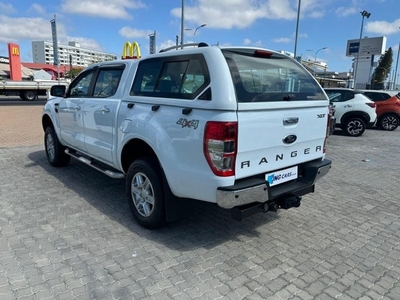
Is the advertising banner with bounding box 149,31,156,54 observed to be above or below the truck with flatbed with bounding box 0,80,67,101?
above

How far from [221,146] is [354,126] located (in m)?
10.2

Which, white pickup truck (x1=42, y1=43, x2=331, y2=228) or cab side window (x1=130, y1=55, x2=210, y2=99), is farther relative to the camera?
cab side window (x1=130, y1=55, x2=210, y2=99)

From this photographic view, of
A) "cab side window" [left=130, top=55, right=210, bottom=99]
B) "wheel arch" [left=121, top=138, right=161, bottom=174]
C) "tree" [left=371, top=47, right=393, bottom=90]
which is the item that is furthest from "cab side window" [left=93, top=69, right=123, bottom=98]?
"tree" [left=371, top=47, right=393, bottom=90]

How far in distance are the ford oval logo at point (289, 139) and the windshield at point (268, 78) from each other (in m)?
0.37

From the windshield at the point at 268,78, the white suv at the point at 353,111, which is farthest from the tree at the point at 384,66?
the windshield at the point at 268,78

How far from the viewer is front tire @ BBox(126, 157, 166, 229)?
3.22m

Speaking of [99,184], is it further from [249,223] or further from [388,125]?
[388,125]

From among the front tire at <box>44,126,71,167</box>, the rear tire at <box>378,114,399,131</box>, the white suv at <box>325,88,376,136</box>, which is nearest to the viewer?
the front tire at <box>44,126,71,167</box>

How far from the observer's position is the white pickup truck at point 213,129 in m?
2.65

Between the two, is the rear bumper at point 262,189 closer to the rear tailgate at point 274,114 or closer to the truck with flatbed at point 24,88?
the rear tailgate at point 274,114

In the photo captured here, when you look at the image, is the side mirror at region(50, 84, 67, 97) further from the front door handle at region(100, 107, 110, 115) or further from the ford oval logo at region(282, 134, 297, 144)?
the ford oval logo at region(282, 134, 297, 144)

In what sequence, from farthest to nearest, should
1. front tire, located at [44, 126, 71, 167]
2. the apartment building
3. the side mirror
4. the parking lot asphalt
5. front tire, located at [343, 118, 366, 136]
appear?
the apartment building < front tire, located at [343, 118, 366, 136] < front tire, located at [44, 126, 71, 167] < the side mirror < the parking lot asphalt

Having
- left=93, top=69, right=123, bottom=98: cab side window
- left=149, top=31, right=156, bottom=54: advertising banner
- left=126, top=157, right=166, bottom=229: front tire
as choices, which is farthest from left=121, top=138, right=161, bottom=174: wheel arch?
left=149, top=31, right=156, bottom=54: advertising banner

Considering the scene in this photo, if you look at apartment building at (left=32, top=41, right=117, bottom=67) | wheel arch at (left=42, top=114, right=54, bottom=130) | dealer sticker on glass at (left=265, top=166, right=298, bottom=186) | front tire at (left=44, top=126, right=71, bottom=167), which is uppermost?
apartment building at (left=32, top=41, right=117, bottom=67)
